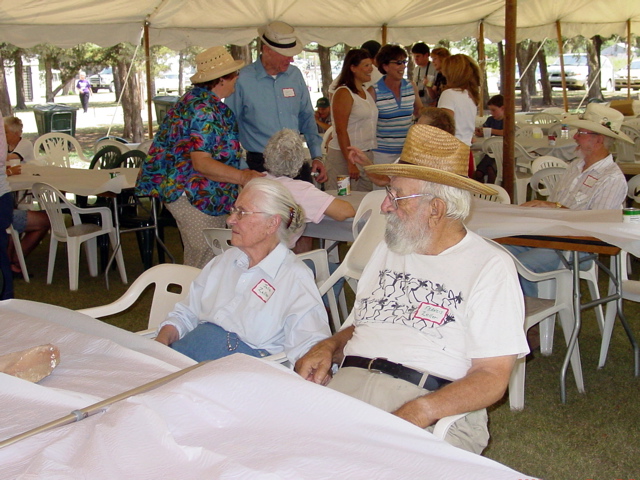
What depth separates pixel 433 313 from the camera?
2016 millimetres

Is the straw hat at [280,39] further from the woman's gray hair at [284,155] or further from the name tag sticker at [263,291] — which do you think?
the name tag sticker at [263,291]

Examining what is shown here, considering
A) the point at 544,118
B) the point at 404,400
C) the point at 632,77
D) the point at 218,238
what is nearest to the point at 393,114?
the point at 218,238

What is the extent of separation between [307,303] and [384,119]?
3.45 meters

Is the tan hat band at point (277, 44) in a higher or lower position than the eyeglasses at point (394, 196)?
higher

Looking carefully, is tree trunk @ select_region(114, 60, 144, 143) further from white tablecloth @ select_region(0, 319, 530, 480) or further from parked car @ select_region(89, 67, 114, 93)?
parked car @ select_region(89, 67, 114, 93)

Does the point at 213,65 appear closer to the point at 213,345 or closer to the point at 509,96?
the point at 213,345

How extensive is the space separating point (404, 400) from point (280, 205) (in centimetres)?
94

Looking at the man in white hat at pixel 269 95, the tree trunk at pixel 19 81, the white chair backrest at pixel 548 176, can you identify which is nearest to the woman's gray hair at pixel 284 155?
the man in white hat at pixel 269 95

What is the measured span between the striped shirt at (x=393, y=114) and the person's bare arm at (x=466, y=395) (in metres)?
3.83

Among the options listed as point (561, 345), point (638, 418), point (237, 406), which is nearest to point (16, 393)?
point (237, 406)

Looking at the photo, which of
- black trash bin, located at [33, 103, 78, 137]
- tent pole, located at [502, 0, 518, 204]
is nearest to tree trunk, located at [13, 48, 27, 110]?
black trash bin, located at [33, 103, 78, 137]

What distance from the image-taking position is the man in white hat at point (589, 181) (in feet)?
12.6

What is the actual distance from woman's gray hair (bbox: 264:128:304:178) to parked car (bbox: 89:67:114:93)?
33.7 metres

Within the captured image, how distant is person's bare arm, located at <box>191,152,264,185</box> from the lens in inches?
147
